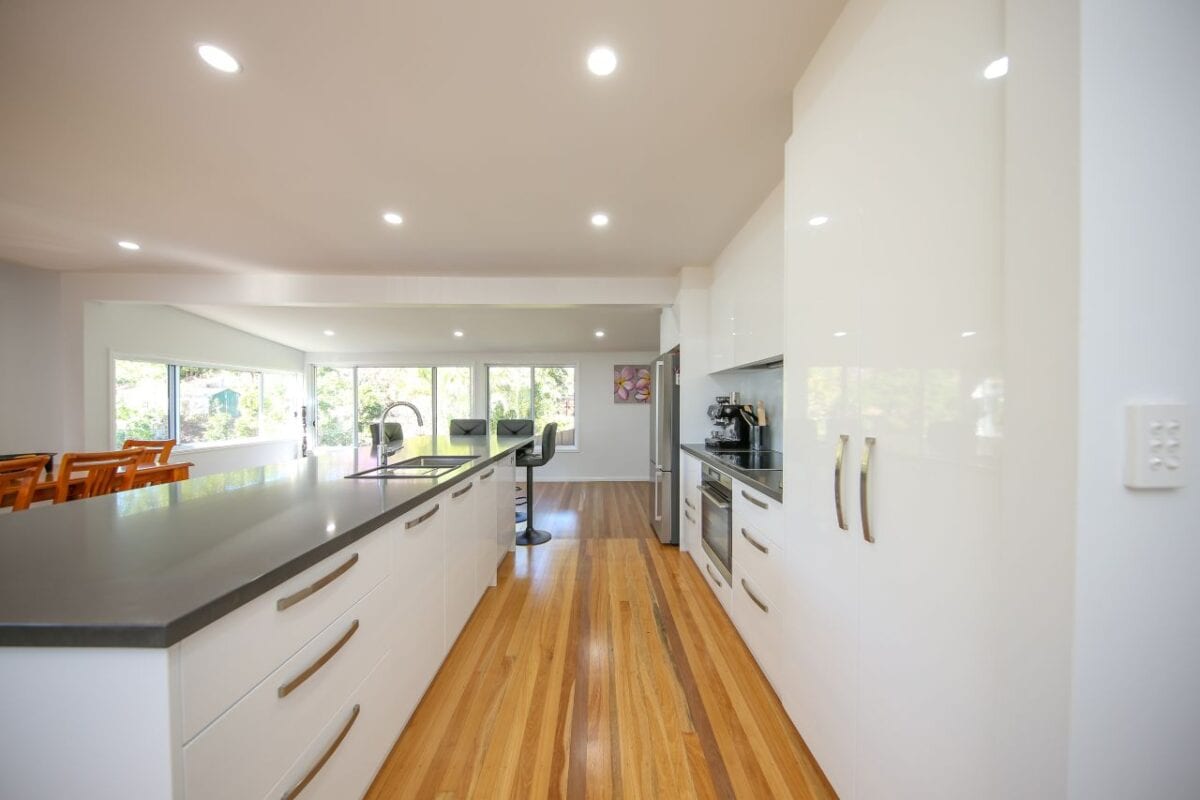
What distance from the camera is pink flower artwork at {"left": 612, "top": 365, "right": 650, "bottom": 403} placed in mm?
6418

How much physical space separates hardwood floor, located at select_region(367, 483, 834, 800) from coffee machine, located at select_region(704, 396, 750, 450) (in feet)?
3.45

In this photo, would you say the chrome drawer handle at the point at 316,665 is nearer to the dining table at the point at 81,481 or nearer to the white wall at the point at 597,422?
the dining table at the point at 81,481

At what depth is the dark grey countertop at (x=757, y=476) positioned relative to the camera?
5.34 feet

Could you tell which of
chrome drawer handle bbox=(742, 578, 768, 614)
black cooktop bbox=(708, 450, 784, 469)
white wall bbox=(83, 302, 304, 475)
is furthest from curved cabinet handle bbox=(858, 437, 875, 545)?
white wall bbox=(83, 302, 304, 475)

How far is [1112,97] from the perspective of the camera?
59cm

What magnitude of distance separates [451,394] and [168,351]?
327 cm

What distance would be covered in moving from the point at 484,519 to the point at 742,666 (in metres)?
1.54

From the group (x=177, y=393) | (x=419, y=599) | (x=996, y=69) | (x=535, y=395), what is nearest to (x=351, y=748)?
(x=419, y=599)

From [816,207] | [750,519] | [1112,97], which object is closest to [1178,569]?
[1112,97]

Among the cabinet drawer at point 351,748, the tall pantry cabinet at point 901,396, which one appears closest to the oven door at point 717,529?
the tall pantry cabinet at point 901,396

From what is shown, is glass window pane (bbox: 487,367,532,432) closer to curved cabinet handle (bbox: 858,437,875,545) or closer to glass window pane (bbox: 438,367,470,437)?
glass window pane (bbox: 438,367,470,437)

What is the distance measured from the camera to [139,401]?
14.8 feet

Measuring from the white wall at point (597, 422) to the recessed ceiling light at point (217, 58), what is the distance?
5.09m

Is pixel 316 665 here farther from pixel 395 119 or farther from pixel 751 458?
pixel 751 458
